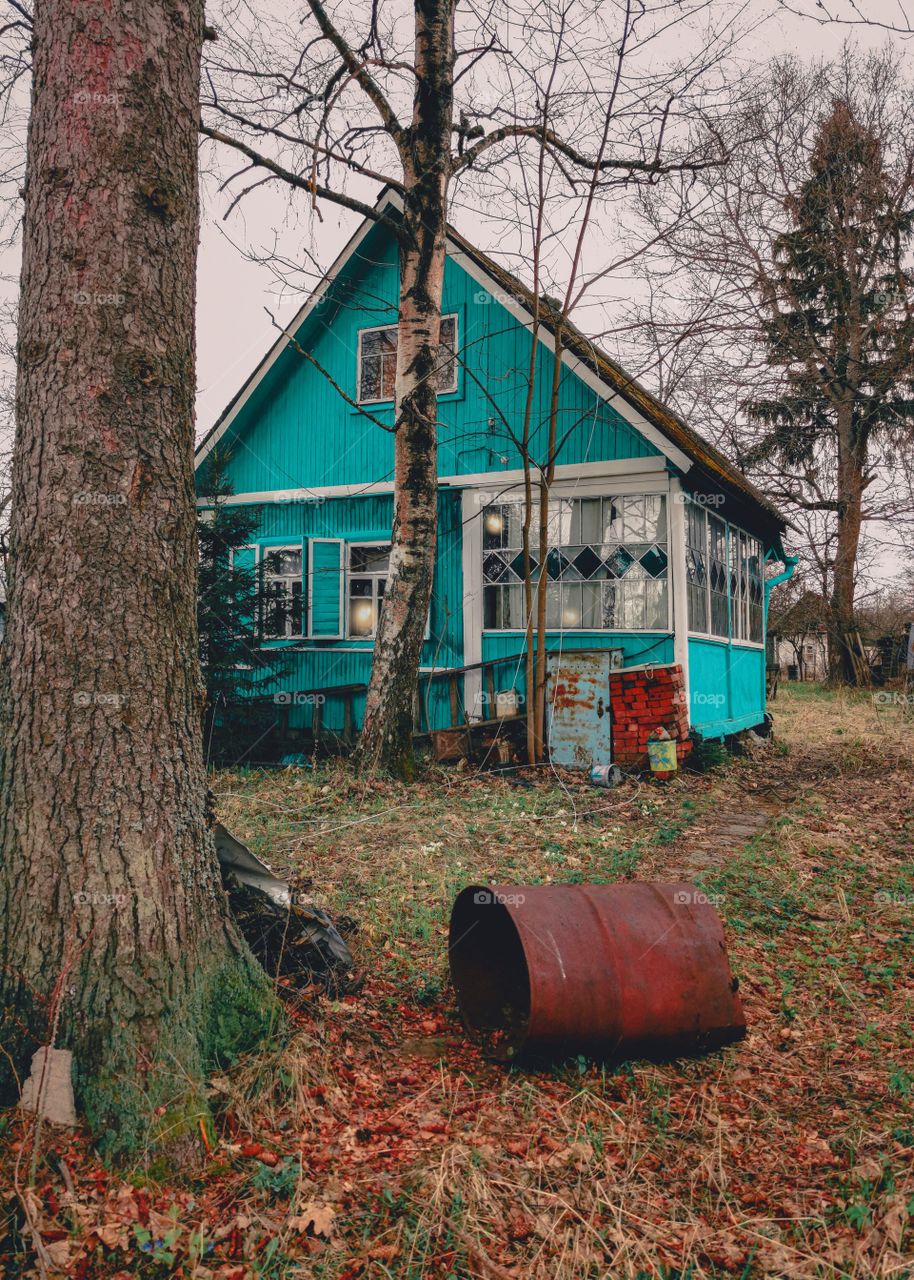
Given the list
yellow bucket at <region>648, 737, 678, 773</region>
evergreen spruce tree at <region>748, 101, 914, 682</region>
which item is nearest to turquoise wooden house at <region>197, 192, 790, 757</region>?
yellow bucket at <region>648, 737, 678, 773</region>

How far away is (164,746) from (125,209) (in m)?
1.67

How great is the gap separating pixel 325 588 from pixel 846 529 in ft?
50.8

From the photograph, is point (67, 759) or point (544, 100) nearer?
point (67, 759)

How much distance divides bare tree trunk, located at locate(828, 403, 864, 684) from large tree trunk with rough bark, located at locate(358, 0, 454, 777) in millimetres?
16387

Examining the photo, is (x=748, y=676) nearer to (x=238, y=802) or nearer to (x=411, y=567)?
(x=411, y=567)

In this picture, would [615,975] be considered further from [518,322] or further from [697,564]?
[518,322]

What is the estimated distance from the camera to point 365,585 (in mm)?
12055

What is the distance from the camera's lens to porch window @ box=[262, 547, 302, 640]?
1095cm

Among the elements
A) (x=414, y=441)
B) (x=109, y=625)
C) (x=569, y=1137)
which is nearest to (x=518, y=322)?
(x=414, y=441)

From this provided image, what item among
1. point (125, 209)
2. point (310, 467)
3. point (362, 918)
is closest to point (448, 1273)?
point (362, 918)

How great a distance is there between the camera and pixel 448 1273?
2.10m

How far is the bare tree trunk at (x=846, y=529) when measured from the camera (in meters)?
21.8

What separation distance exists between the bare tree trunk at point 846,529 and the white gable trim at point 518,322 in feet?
46.3

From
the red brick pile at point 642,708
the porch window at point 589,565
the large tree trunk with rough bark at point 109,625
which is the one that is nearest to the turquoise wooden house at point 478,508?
the porch window at point 589,565
